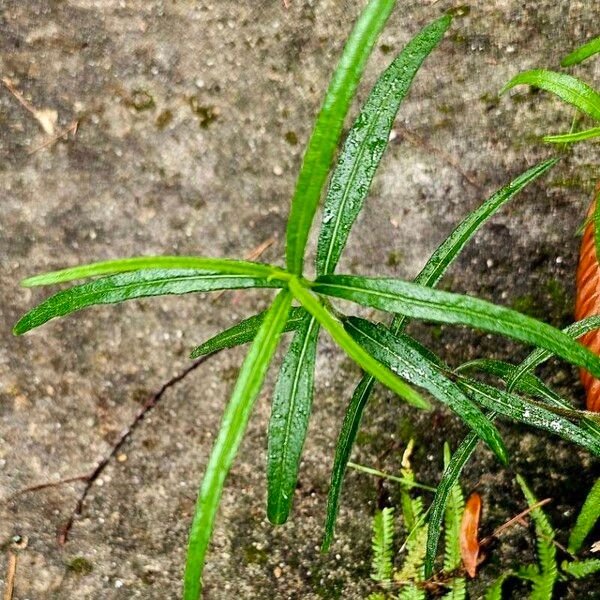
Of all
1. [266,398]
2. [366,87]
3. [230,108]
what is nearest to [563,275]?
[366,87]

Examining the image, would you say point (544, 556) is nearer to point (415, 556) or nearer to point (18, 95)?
point (415, 556)

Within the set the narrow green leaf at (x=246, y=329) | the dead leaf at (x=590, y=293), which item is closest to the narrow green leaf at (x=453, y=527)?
the dead leaf at (x=590, y=293)

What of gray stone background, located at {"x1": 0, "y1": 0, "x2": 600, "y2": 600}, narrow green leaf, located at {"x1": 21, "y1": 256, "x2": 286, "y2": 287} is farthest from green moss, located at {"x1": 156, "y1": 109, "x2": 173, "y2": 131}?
narrow green leaf, located at {"x1": 21, "y1": 256, "x2": 286, "y2": 287}

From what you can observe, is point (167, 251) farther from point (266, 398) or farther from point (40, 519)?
point (40, 519)

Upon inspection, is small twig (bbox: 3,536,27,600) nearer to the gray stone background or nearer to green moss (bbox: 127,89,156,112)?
the gray stone background

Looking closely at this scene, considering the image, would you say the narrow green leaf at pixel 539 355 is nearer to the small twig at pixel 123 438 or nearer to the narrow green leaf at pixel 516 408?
the narrow green leaf at pixel 516 408

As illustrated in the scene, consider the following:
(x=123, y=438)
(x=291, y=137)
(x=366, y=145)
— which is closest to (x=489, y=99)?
(x=291, y=137)
